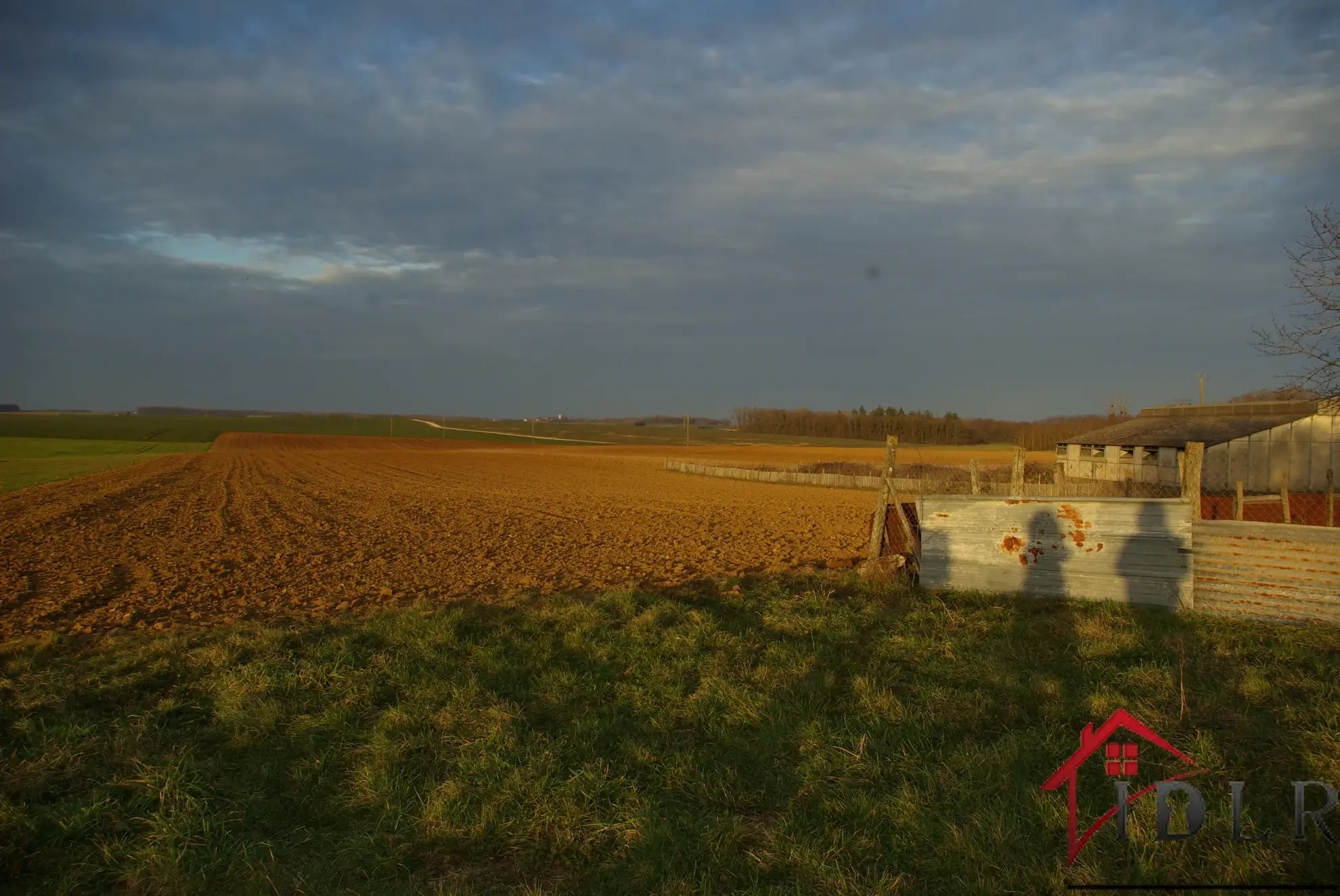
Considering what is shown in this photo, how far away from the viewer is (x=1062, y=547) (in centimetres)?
824

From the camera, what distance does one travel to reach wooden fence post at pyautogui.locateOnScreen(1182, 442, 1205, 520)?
7.60 m

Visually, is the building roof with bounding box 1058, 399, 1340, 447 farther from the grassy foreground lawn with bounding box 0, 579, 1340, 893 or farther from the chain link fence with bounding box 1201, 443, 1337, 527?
the grassy foreground lawn with bounding box 0, 579, 1340, 893

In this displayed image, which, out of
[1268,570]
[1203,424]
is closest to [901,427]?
[1203,424]

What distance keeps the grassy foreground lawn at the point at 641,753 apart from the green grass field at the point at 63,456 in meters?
27.0

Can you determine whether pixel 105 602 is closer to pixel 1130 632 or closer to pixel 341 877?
pixel 341 877

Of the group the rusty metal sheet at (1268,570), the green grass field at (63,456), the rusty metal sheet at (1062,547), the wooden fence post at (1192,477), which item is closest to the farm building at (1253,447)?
the wooden fence post at (1192,477)

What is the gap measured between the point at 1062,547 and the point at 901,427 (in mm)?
86576

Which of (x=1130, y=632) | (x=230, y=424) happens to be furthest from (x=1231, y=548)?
(x=230, y=424)

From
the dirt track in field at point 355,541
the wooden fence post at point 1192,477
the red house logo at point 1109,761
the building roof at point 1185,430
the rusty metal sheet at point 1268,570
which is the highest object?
the building roof at point 1185,430

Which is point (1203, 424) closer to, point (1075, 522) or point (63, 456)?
point (1075, 522)

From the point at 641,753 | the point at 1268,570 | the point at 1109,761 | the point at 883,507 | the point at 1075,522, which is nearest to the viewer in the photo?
the point at 1109,761

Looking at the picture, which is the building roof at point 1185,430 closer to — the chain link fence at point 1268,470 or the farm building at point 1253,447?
the farm building at point 1253,447

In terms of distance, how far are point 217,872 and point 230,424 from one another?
13984cm

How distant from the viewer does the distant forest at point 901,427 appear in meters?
64.6
